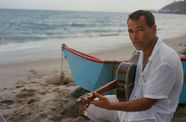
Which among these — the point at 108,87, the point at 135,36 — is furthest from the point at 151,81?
the point at 108,87

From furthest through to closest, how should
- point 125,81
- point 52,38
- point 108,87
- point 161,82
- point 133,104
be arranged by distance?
point 52,38 → point 108,87 → point 125,81 → point 133,104 → point 161,82

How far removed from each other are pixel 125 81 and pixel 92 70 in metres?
1.60

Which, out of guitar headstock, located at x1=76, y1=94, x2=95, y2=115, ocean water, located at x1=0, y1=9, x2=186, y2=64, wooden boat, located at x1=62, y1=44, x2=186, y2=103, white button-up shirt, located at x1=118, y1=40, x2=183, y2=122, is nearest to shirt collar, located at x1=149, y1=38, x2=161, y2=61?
white button-up shirt, located at x1=118, y1=40, x2=183, y2=122

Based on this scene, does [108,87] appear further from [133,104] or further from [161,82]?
[161,82]

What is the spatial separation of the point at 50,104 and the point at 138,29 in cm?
267

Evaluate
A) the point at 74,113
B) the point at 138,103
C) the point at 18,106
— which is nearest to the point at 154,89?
the point at 138,103

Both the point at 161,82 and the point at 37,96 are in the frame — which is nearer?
the point at 161,82

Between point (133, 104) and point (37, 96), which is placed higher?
point (133, 104)

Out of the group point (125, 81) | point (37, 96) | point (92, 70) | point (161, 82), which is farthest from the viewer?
point (37, 96)

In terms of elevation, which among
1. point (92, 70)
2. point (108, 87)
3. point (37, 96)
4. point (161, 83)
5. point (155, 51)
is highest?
point (155, 51)

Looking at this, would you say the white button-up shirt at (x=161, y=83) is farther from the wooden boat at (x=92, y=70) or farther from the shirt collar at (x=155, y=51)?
the wooden boat at (x=92, y=70)

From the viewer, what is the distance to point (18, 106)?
3.75 m

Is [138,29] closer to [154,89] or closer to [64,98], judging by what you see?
[154,89]

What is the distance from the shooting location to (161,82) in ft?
4.89
